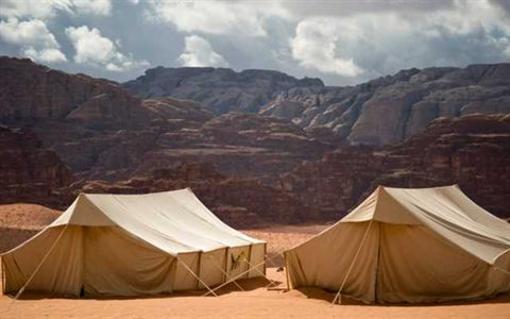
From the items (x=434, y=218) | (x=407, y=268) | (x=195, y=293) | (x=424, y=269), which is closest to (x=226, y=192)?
(x=195, y=293)

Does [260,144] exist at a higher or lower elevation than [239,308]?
higher

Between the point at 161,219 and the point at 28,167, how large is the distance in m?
55.0

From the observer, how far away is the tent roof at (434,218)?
57.5ft

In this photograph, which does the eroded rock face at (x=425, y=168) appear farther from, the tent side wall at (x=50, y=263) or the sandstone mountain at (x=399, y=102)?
the tent side wall at (x=50, y=263)

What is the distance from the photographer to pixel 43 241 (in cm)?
1933

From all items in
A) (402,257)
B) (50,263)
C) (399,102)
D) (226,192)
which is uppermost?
(399,102)

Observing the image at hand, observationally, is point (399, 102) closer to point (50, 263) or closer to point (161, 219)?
point (161, 219)

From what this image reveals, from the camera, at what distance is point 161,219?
73.0 feet

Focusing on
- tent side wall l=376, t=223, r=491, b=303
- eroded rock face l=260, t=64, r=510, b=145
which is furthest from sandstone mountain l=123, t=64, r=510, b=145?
tent side wall l=376, t=223, r=491, b=303

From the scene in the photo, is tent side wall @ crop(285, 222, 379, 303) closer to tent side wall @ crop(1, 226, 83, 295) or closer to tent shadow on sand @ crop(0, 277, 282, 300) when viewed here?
tent shadow on sand @ crop(0, 277, 282, 300)

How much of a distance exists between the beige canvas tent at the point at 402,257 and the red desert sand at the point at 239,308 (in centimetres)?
57

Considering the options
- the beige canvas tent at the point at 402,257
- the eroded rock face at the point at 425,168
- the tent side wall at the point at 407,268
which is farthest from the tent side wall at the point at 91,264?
the eroded rock face at the point at 425,168

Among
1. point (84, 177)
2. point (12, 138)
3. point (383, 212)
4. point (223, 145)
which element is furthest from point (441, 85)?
point (383, 212)

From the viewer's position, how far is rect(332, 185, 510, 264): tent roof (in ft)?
57.5
